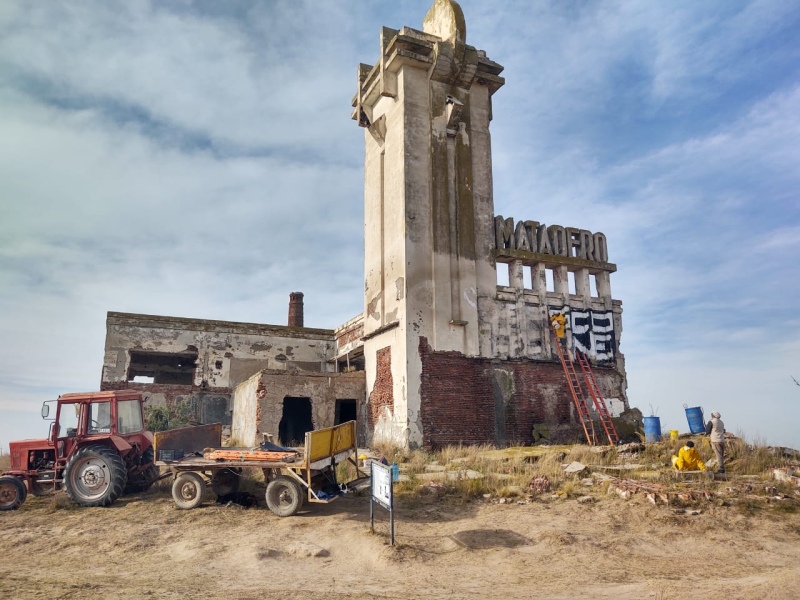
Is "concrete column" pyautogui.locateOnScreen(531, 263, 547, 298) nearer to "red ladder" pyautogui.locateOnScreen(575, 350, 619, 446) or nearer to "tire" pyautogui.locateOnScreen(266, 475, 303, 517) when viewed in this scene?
"red ladder" pyautogui.locateOnScreen(575, 350, 619, 446)

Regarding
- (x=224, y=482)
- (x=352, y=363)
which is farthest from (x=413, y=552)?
(x=352, y=363)

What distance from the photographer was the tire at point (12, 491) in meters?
11.2

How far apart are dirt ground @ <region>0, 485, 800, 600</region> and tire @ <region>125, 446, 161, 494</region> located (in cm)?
132

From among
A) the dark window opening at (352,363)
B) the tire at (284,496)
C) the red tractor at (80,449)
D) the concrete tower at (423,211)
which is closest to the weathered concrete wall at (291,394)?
the concrete tower at (423,211)

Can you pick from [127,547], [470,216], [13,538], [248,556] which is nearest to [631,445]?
[470,216]

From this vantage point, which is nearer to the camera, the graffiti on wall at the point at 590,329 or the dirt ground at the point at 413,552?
the dirt ground at the point at 413,552

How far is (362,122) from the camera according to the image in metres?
20.7

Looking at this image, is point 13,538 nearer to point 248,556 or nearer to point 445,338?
point 248,556

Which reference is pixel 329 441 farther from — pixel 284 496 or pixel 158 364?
pixel 158 364

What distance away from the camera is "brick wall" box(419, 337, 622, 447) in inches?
648

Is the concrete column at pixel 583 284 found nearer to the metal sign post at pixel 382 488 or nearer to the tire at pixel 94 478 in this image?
the metal sign post at pixel 382 488

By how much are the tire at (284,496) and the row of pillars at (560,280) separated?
36.4 ft

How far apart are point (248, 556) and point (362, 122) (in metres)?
16.2

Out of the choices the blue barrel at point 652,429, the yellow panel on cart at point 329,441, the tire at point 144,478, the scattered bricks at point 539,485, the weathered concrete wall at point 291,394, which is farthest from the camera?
the weathered concrete wall at point 291,394
